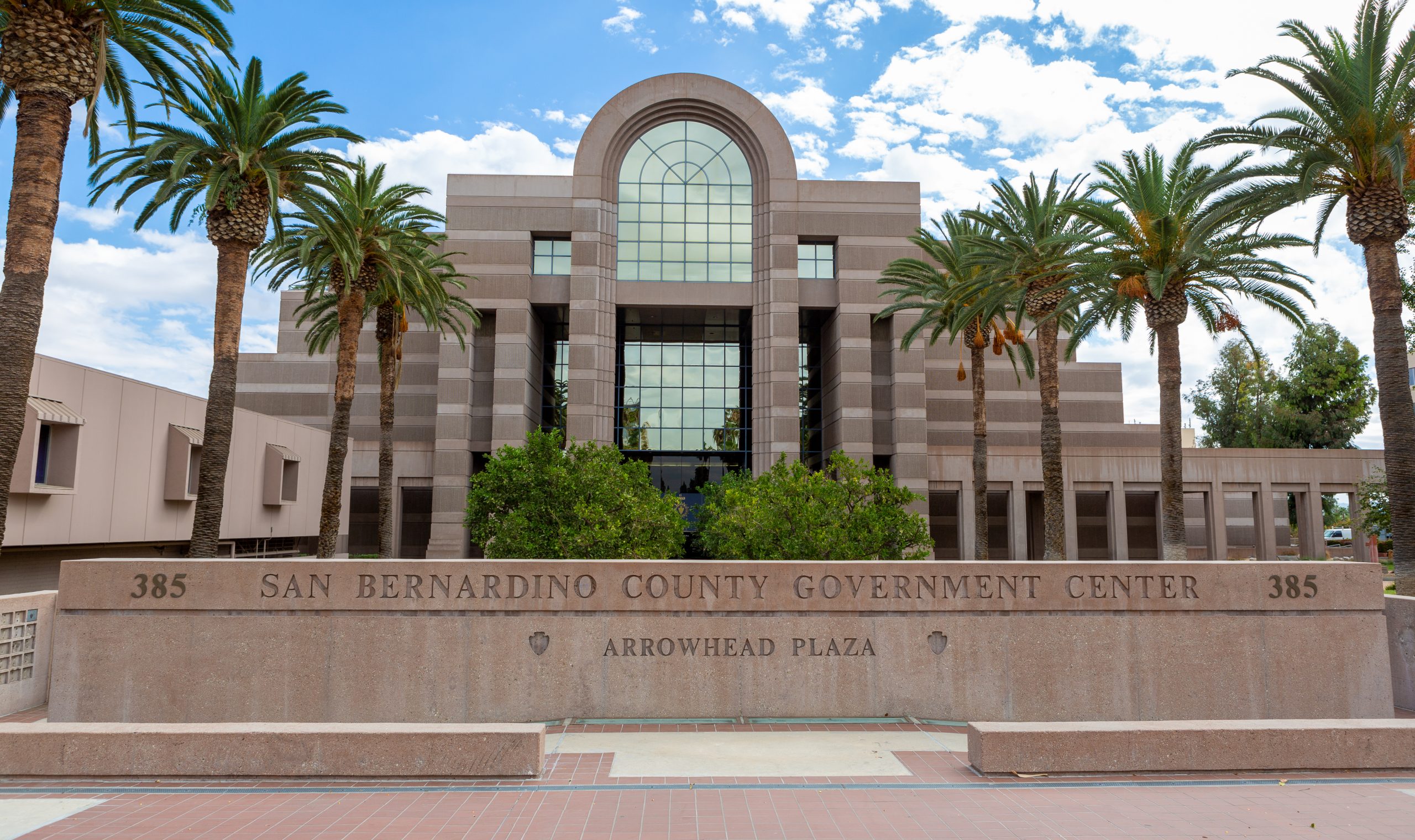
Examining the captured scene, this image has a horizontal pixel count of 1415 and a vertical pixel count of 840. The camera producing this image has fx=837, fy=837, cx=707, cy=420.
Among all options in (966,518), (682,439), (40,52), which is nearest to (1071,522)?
(966,518)

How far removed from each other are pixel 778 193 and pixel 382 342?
71.3 ft

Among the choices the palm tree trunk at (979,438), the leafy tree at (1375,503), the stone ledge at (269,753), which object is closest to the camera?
the stone ledge at (269,753)

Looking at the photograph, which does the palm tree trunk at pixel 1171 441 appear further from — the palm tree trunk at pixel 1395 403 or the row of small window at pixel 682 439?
the row of small window at pixel 682 439

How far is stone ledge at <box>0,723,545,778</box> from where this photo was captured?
788 centimetres

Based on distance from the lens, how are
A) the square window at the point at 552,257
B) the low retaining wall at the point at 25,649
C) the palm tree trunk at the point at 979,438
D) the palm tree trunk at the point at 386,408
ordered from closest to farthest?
1. the low retaining wall at the point at 25,649
2. the palm tree trunk at the point at 386,408
3. the palm tree trunk at the point at 979,438
4. the square window at the point at 552,257

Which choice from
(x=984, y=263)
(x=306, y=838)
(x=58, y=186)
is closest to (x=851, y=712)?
(x=306, y=838)

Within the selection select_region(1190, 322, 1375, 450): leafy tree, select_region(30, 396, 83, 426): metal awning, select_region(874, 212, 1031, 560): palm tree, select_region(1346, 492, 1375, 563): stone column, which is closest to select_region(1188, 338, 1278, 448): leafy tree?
select_region(1190, 322, 1375, 450): leafy tree

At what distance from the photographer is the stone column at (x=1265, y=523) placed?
42.0m

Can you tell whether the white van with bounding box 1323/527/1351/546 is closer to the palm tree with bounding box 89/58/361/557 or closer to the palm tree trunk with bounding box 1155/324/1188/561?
the palm tree trunk with bounding box 1155/324/1188/561

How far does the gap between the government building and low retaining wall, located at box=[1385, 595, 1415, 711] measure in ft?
92.1

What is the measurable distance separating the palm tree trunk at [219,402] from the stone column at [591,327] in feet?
68.4

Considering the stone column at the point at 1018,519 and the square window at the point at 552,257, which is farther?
the square window at the point at 552,257

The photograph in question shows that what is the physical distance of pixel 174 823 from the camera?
680cm

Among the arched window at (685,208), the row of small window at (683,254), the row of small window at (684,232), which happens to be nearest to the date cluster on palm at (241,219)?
the row of small window at (683,254)
